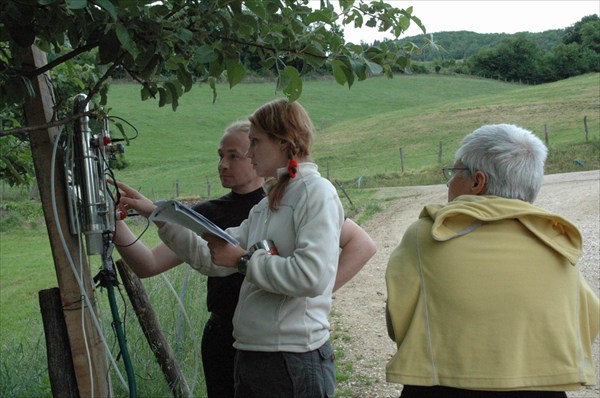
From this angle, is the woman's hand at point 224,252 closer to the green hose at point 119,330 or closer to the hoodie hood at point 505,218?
the green hose at point 119,330

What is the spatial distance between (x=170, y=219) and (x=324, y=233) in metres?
0.53

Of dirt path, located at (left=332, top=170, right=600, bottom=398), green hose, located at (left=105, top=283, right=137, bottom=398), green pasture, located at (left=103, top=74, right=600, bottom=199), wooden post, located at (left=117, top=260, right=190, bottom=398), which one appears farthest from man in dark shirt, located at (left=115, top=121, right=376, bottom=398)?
green pasture, located at (left=103, top=74, right=600, bottom=199)

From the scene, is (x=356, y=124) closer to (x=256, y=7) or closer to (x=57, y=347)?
(x=57, y=347)

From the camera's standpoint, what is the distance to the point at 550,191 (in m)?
19.9

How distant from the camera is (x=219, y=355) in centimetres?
330

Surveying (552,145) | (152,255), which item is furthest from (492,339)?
(552,145)

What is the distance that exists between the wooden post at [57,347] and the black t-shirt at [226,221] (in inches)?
26.2

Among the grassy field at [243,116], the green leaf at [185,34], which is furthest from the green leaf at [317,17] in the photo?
the grassy field at [243,116]

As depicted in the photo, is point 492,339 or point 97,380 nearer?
point 492,339

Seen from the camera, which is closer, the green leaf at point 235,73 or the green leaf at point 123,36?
the green leaf at point 123,36

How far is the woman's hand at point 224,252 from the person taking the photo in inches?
102

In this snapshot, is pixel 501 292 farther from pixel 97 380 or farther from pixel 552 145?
pixel 552 145

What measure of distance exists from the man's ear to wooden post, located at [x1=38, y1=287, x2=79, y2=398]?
1.67 meters

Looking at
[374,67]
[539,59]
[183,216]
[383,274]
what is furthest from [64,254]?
[539,59]
